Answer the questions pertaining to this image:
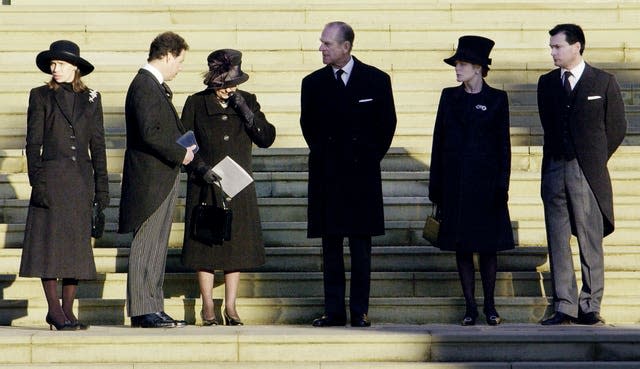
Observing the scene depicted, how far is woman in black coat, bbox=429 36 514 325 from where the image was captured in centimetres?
1064

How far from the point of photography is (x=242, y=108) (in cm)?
1069

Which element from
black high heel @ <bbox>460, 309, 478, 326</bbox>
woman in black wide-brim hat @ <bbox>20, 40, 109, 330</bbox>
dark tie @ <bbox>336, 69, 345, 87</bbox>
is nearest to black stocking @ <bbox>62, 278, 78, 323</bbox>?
woman in black wide-brim hat @ <bbox>20, 40, 109, 330</bbox>

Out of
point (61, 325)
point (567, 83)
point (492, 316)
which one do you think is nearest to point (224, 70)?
point (61, 325)

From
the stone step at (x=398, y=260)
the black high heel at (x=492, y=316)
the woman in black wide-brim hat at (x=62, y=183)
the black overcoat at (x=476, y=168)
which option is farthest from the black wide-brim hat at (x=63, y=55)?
the black high heel at (x=492, y=316)

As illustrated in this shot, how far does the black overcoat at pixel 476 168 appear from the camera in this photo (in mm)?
10680

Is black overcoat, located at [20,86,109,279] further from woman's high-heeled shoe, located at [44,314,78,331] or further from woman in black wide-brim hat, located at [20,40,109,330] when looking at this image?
woman's high-heeled shoe, located at [44,314,78,331]

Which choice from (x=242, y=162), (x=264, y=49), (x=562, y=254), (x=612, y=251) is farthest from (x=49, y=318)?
(x=264, y=49)

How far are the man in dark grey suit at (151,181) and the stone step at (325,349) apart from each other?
2.18ft

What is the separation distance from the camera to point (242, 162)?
10.8 meters

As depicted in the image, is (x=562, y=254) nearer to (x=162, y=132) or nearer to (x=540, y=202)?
(x=540, y=202)

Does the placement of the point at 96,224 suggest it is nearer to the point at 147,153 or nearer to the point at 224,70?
the point at 147,153

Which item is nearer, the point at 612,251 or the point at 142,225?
the point at 142,225

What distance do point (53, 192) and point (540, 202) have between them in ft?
12.5

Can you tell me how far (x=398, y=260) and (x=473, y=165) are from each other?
1.03m
